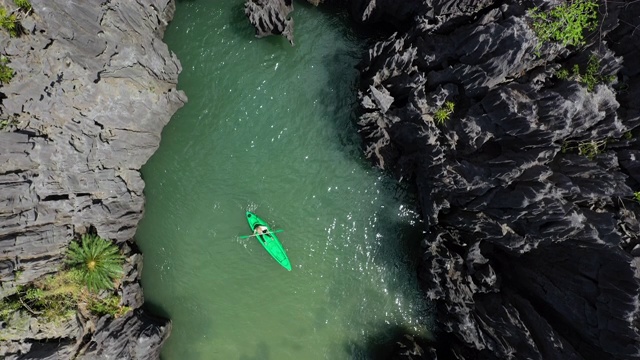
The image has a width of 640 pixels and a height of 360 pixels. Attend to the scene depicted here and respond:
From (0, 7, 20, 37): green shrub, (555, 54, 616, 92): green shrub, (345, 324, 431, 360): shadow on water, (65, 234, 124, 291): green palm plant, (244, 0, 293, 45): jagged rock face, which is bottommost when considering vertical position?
(65, 234, 124, 291): green palm plant

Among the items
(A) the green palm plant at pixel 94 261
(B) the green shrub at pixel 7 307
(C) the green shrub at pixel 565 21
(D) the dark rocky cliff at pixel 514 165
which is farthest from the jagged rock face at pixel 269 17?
(B) the green shrub at pixel 7 307

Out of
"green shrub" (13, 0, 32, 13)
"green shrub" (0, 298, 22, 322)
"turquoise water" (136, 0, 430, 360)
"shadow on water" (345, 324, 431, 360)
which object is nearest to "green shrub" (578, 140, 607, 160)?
"turquoise water" (136, 0, 430, 360)

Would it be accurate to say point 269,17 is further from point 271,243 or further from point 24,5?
point 271,243

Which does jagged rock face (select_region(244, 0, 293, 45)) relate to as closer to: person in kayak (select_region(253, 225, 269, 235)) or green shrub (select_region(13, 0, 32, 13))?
green shrub (select_region(13, 0, 32, 13))

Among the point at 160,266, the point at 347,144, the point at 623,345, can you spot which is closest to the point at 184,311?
the point at 160,266

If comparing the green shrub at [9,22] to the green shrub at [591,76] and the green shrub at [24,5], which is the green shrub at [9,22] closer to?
the green shrub at [24,5]

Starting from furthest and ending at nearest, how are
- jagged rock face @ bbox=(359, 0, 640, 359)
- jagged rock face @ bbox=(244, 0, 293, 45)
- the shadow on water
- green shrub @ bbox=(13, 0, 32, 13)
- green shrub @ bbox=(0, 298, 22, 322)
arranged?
the shadow on water → jagged rock face @ bbox=(244, 0, 293, 45) → green shrub @ bbox=(0, 298, 22, 322) → jagged rock face @ bbox=(359, 0, 640, 359) → green shrub @ bbox=(13, 0, 32, 13)

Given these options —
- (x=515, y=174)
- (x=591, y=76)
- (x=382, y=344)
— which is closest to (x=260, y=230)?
(x=382, y=344)
